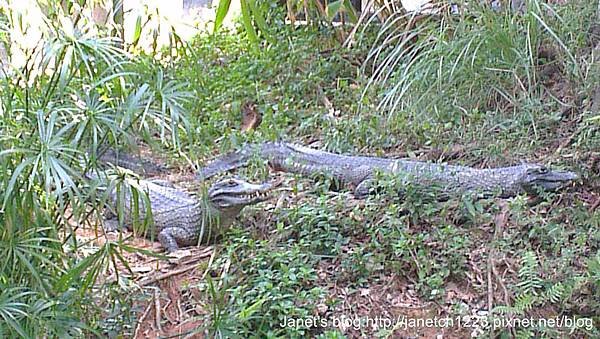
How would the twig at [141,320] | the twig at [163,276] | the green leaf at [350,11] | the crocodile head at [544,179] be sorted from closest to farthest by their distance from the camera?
the twig at [141,320], the twig at [163,276], the crocodile head at [544,179], the green leaf at [350,11]

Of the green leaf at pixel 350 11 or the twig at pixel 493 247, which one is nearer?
the twig at pixel 493 247

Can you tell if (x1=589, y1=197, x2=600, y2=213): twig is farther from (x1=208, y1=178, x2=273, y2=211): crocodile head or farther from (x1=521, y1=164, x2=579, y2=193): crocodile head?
(x1=208, y1=178, x2=273, y2=211): crocodile head

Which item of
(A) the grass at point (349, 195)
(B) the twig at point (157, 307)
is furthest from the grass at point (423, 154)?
(B) the twig at point (157, 307)

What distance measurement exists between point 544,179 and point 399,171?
609mm

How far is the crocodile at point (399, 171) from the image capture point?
10.2ft

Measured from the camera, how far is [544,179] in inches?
122

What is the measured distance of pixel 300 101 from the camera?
4.86 m

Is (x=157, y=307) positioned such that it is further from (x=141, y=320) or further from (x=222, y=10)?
(x=222, y=10)

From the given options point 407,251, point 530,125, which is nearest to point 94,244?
point 407,251

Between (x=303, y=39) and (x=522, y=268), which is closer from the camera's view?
(x=522, y=268)

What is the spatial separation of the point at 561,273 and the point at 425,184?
0.73 m

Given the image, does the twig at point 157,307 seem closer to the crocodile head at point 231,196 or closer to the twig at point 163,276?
the twig at point 163,276

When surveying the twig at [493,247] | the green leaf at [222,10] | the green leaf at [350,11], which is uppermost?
the green leaf at [222,10]

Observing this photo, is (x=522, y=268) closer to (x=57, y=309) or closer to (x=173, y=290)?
(x=173, y=290)
